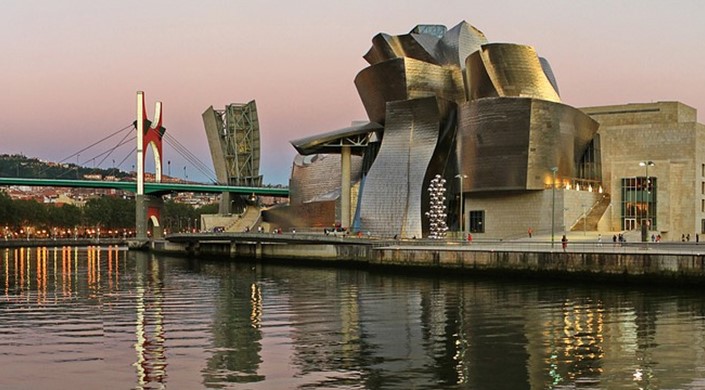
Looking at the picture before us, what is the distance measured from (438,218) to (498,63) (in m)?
12.5

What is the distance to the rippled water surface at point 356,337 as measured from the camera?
15539 millimetres

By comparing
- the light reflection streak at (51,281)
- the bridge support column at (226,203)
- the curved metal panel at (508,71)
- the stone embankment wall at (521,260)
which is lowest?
the light reflection streak at (51,281)

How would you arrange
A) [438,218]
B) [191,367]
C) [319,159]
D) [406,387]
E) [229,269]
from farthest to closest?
[319,159] < [438,218] < [229,269] < [191,367] < [406,387]

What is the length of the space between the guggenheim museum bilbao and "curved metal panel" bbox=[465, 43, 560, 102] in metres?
0.08

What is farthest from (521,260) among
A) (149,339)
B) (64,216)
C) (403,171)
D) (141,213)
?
(64,216)

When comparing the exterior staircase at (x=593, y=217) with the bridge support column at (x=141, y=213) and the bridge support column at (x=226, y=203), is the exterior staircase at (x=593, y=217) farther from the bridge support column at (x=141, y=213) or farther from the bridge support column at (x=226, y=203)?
the bridge support column at (x=226, y=203)

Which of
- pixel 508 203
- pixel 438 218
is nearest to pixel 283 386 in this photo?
pixel 438 218

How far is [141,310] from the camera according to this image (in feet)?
89.9

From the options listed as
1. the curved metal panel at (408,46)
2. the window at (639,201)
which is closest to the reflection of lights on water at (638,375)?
the window at (639,201)

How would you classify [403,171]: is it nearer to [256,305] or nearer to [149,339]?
[256,305]

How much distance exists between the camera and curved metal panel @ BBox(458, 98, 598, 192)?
57.8 meters

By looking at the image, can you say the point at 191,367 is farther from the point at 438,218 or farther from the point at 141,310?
the point at 438,218

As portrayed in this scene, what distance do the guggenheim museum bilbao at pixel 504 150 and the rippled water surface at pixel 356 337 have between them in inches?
927

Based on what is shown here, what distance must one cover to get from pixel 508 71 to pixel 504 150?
6827 mm
